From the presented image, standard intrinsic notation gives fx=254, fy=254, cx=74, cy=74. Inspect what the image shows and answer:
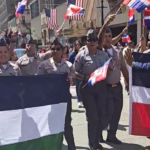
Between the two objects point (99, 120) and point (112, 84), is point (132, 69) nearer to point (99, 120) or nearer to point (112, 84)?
point (112, 84)

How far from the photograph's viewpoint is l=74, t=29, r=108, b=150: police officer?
3.73m

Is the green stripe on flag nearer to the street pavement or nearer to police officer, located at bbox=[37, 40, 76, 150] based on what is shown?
police officer, located at bbox=[37, 40, 76, 150]

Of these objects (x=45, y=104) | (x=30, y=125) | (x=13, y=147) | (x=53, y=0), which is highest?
(x=53, y=0)

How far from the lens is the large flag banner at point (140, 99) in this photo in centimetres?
366

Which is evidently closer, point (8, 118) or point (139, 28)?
point (8, 118)

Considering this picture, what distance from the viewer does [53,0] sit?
4747cm

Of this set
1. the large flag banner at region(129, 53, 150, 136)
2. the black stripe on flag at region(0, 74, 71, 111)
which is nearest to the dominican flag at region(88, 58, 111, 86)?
the black stripe on flag at region(0, 74, 71, 111)

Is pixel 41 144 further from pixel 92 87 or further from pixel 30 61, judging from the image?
pixel 30 61

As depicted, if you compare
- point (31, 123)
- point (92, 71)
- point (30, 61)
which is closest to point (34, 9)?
point (30, 61)

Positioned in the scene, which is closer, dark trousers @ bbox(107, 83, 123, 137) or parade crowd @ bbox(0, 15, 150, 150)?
parade crowd @ bbox(0, 15, 150, 150)

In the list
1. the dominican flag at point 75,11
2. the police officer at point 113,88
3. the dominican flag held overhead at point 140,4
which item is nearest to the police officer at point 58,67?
the police officer at point 113,88

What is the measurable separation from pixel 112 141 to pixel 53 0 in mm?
46057

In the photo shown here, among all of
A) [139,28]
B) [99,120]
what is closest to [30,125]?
[99,120]

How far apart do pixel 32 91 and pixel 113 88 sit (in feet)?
4.98
